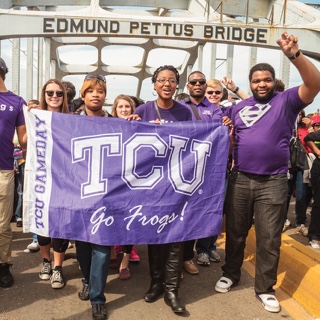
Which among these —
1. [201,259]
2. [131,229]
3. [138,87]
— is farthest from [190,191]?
[138,87]

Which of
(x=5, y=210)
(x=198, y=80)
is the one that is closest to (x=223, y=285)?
(x=198, y=80)

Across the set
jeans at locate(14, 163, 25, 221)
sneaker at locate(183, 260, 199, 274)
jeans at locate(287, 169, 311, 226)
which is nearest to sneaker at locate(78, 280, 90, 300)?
sneaker at locate(183, 260, 199, 274)

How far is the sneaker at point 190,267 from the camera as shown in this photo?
4199 millimetres

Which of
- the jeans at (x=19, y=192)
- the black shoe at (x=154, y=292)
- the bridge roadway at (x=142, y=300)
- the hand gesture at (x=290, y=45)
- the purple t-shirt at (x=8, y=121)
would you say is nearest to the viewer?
the hand gesture at (x=290, y=45)

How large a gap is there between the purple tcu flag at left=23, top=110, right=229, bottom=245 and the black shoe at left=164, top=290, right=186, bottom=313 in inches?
18.3

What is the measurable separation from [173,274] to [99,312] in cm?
69

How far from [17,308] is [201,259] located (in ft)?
6.66

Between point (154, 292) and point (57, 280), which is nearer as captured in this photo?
point (154, 292)

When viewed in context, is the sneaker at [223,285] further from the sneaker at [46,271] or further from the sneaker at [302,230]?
the sneaker at [302,230]

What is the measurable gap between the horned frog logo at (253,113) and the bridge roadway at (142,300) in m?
1.48

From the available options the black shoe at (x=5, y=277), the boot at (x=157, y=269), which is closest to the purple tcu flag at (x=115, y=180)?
the boot at (x=157, y=269)

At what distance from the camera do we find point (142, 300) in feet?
11.6

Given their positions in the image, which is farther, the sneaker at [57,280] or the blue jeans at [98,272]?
the sneaker at [57,280]

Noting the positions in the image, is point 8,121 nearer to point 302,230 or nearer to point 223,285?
point 223,285
